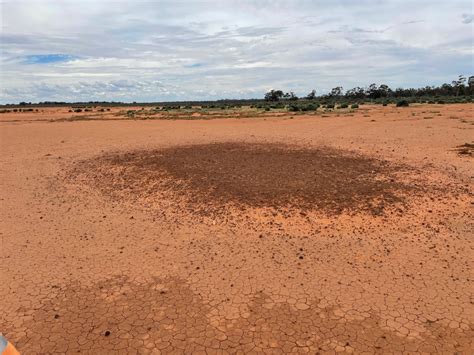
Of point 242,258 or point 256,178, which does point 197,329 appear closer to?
point 242,258

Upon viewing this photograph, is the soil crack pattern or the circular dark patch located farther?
the circular dark patch

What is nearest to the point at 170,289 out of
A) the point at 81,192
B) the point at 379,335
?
the point at 379,335

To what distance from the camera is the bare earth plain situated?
15.5 feet

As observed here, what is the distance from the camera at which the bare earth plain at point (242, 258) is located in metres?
4.73

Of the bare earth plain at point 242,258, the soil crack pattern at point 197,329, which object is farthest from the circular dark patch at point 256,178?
the soil crack pattern at point 197,329

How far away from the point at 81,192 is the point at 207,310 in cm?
695

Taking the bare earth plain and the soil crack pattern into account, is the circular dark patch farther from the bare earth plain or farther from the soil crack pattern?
the soil crack pattern

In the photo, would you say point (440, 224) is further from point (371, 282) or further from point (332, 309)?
point (332, 309)

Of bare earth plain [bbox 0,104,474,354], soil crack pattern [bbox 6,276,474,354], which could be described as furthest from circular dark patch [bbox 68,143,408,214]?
soil crack pattern [bbox 6,276,474,354]

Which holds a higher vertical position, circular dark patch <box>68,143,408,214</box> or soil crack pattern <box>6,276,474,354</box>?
→ circular dark patch <box>68,143,408,214</box>

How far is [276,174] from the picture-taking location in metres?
11.1

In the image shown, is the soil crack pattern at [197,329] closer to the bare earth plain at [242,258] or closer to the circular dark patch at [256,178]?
the bare earth plain at [242,258]

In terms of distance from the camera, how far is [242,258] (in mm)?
6582

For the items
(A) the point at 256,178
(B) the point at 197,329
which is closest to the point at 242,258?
(B) the point at 197,329
